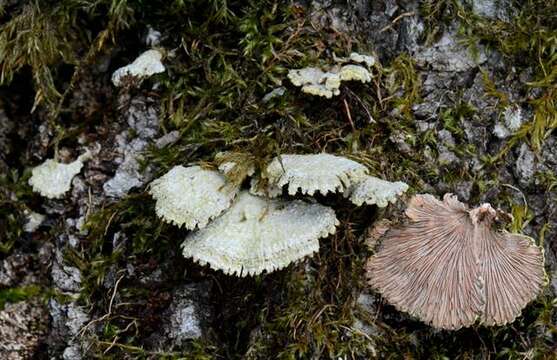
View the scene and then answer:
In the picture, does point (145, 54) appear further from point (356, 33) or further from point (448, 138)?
point (448, 138)

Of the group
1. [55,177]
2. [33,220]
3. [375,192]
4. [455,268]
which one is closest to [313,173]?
[375,192]

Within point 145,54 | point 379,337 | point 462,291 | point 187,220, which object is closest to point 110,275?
point 187,220

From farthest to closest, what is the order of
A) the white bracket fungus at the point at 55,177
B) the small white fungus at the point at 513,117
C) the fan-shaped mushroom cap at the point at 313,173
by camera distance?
the white bracket fungus at the point at 55,177 → the small white fungus at the point at 513,117 → the fan-shaped mushroom cap at the point at 313,173

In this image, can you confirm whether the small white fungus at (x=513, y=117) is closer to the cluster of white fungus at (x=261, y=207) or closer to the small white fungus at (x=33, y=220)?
the cluster of white fungus at (x=261, y=207)

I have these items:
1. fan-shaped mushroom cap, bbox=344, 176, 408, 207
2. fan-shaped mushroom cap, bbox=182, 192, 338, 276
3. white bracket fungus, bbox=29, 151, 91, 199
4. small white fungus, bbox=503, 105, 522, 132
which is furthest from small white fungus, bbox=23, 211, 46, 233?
small white fungus, bbox=503, 105, 522, 132

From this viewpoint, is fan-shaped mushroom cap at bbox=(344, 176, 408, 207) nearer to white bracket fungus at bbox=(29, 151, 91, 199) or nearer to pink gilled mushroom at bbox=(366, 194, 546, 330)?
pink gilled mushroom at bbox=(366, 194, 546, 330)

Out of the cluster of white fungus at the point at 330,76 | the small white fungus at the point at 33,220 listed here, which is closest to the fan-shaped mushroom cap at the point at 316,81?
the cluster of white fungus at the point at 330,76
